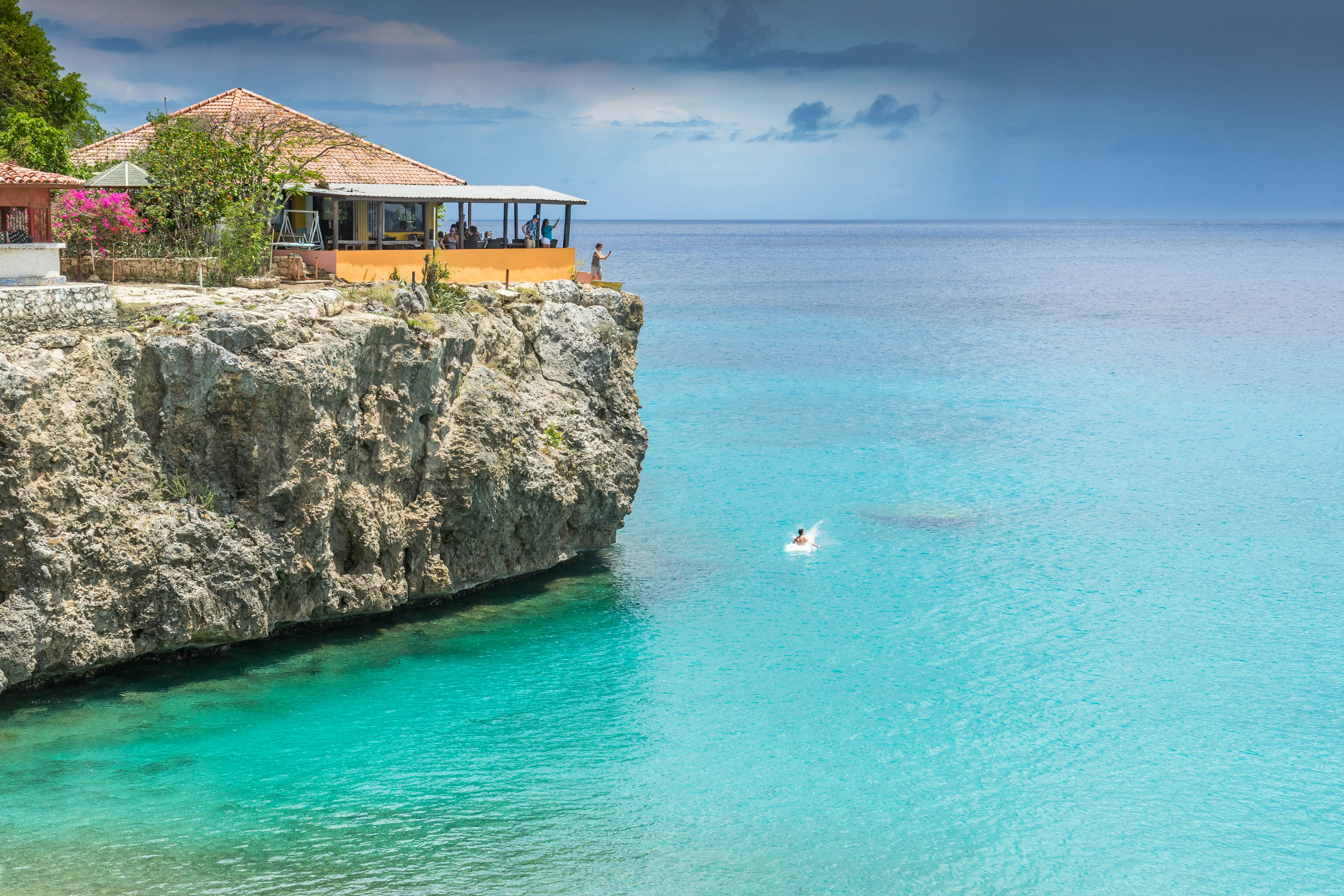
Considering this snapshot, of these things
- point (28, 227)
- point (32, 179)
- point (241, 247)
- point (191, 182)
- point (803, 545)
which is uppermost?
point (191, 182)

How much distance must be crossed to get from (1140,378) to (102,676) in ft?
199

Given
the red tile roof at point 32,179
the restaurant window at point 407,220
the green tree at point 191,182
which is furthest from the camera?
the restaurant window at point 407,220

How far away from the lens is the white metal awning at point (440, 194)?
3045 cm

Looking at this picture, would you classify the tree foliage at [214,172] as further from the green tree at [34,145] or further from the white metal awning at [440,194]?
the green tree at [34,145]

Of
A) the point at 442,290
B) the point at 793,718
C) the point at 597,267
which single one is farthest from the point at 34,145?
the point at 793,718

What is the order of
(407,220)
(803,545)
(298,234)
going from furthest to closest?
(803,545), (407,220), (298,234)

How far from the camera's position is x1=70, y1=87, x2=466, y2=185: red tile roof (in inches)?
1265

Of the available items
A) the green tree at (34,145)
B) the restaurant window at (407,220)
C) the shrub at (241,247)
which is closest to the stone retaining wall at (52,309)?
the shrub at (241,247)

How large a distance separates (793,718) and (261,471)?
1167 centimetres

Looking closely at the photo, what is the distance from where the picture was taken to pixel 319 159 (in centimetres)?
3172

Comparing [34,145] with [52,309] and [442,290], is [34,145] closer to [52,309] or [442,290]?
[442,290]

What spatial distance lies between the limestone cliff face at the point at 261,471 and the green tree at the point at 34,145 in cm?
1389

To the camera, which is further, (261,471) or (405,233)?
(405,233)

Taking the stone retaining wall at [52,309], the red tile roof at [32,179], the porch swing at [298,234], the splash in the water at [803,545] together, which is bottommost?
the splash in the water at [803,545]
